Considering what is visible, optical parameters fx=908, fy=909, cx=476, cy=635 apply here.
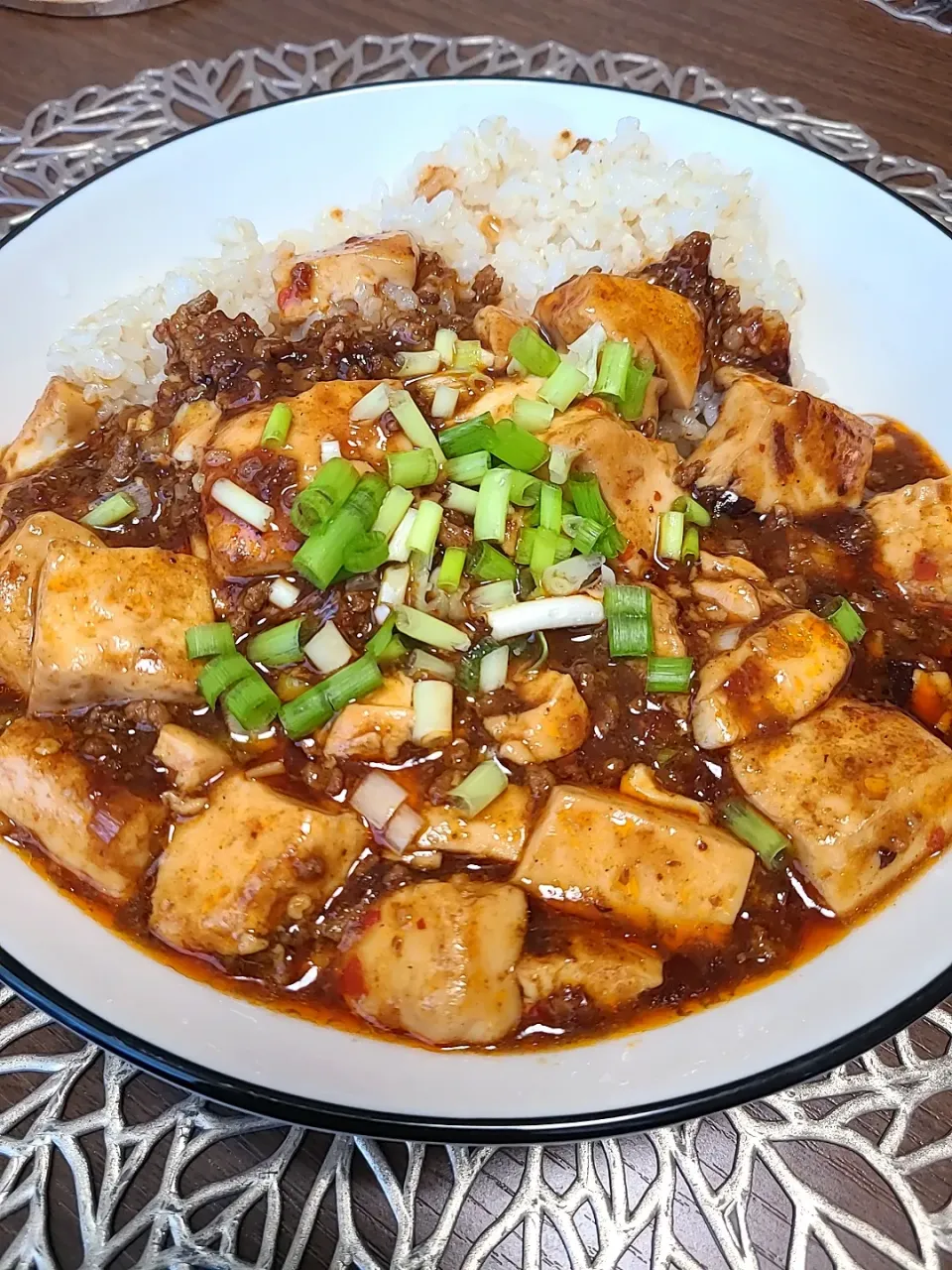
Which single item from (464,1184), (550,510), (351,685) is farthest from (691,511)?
(464,1184)

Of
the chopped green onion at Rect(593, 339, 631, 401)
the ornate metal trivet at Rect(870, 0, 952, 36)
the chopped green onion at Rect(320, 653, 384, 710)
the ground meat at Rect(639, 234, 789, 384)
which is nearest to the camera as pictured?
the chopped green onion at Rect(320, 653, 384, 710)

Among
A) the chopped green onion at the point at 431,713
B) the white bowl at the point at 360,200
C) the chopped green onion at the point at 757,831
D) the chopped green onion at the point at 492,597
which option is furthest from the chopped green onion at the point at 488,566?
the white bowl at the point at 360,200

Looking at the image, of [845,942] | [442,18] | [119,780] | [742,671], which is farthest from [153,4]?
[845,942]

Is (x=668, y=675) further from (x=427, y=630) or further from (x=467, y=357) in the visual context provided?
(x=467, y=357)

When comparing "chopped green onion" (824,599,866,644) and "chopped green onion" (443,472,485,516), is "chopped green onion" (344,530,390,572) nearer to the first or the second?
"chopped green onion" (443,472,485,516)

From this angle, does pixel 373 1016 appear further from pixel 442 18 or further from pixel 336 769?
pixel 442 18

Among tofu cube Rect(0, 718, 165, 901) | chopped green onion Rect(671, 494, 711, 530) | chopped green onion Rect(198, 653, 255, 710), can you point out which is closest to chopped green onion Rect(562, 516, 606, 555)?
chopped green onion Rect(671, 494, 711, 530)
